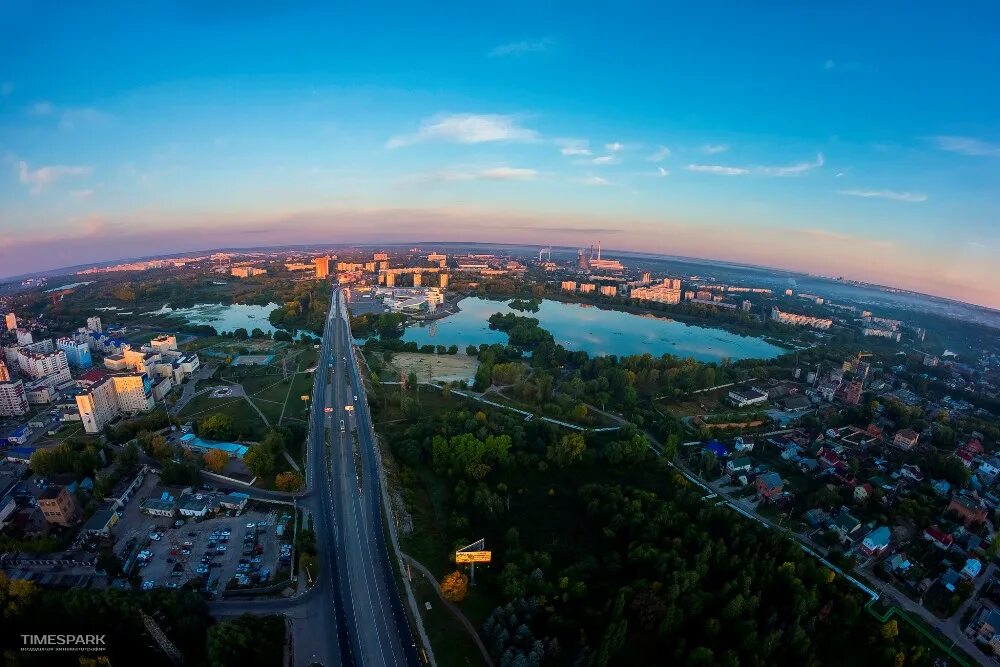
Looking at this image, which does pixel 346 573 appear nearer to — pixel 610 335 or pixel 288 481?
pixel 288 481

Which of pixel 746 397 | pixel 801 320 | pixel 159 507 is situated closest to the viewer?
pixel 159 507

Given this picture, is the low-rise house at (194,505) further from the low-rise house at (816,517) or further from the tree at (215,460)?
the low-rise house at (816,517)

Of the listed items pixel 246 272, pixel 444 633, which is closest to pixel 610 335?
pixel 444 633

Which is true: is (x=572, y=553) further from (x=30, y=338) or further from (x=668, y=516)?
(x=30, y=338)

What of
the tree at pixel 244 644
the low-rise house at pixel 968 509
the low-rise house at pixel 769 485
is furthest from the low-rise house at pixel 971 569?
the tree at pixel 244 644

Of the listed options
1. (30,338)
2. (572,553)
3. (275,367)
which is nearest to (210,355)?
(275,367)

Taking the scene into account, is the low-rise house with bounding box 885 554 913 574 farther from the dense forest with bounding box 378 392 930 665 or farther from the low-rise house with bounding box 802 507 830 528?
the dense forest with bounding box 378 392 930 665
